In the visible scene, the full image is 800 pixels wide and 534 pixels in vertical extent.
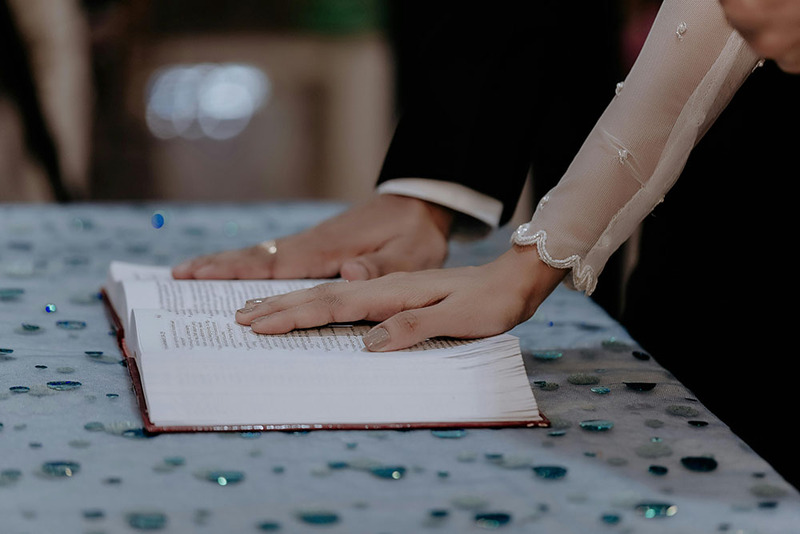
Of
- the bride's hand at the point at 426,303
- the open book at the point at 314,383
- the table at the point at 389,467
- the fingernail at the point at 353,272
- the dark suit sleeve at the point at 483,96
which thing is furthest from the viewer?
the dark suit sleeve at the point at 483,96

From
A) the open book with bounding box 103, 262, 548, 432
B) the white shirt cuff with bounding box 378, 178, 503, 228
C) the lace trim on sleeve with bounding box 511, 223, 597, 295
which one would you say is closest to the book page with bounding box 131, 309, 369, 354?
the open book with bounding box 103, 262, 548, 432

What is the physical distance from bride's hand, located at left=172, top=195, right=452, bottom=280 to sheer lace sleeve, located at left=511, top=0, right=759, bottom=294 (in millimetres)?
254

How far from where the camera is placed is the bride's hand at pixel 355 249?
3.05ft

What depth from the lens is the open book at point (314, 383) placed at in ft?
1.87

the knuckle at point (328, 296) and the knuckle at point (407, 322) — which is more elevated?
the knuckle at point (328, 296)

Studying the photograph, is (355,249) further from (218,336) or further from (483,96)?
(218,336)

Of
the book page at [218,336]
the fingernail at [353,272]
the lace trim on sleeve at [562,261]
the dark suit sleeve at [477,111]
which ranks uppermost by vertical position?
the dark suit sleeve at [477,111]

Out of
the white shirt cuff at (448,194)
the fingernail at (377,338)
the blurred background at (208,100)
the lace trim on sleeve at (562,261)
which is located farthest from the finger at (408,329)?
the blurred background at (208,100)

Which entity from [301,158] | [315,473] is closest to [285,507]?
[315,473]

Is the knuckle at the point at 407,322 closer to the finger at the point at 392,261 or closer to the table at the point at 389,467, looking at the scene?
the table at the point at 389,467

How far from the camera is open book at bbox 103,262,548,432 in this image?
570 millimetres

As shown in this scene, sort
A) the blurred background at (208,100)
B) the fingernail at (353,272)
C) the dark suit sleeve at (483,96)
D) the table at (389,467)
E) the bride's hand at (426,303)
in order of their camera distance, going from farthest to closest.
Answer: the blurred background at (208,100), the dark suit sleeve at (483,96), the fingernail at (353,272), the bride's hand at (426,303), the table at (389,467)

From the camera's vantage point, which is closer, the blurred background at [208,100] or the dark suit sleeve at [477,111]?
the dark suit sleeve at [477,111]

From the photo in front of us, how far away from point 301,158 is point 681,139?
8.40 ft
